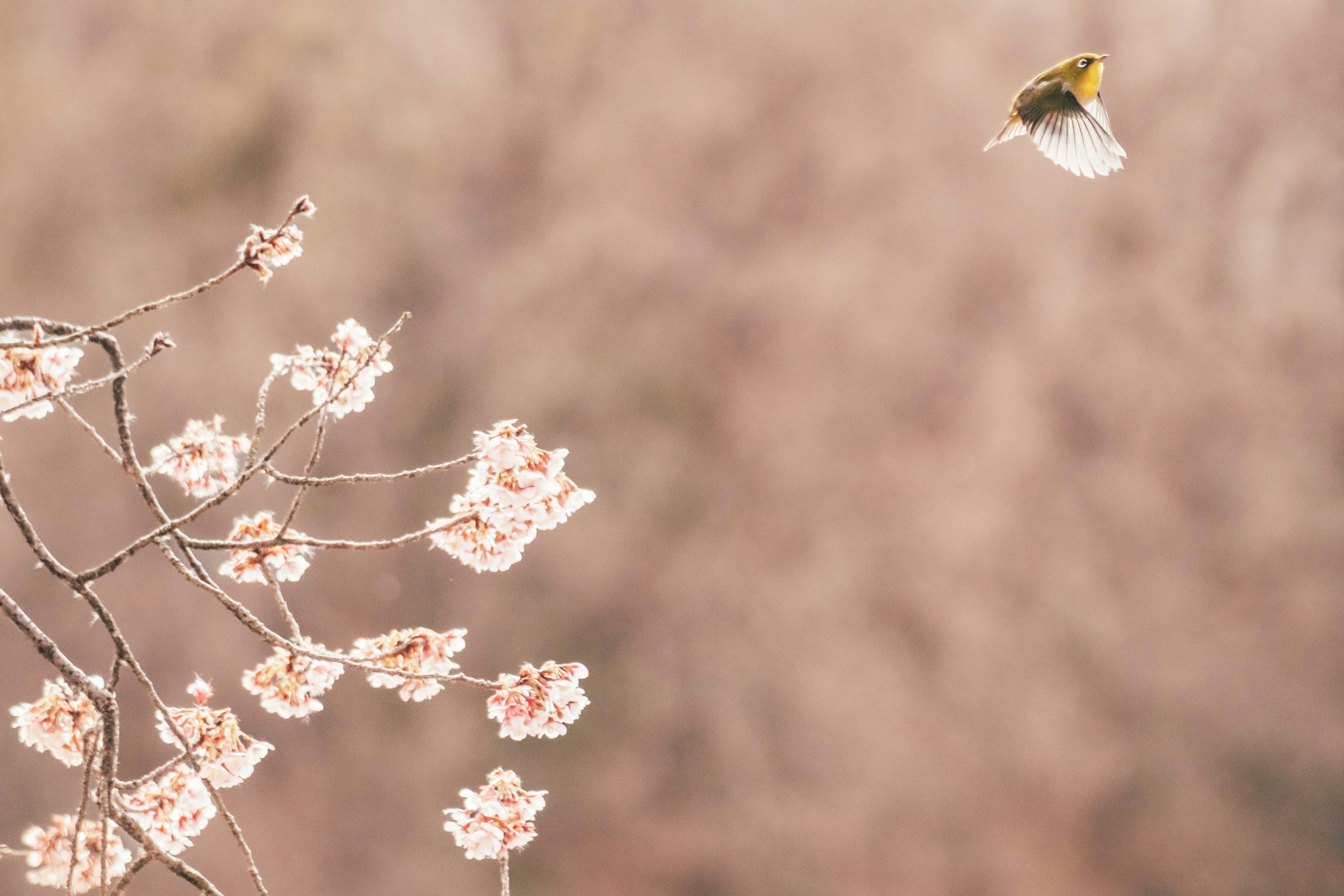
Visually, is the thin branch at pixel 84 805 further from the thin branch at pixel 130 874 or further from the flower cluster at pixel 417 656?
the flower cluster at pixel 417 656

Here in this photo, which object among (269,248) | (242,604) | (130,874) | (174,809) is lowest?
(130,874)

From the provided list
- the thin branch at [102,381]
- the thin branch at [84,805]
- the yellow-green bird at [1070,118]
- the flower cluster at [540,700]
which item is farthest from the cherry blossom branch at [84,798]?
the yellow-green bird at [1070,118]

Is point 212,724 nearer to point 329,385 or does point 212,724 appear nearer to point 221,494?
point 221,494

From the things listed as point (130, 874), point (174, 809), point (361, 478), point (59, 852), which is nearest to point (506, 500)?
point (361, 478)

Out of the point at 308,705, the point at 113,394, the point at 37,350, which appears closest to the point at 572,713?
the point at 308,705

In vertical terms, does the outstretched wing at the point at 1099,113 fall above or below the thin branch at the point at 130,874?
above

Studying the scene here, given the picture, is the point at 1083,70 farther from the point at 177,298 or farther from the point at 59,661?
the point at 59,661
